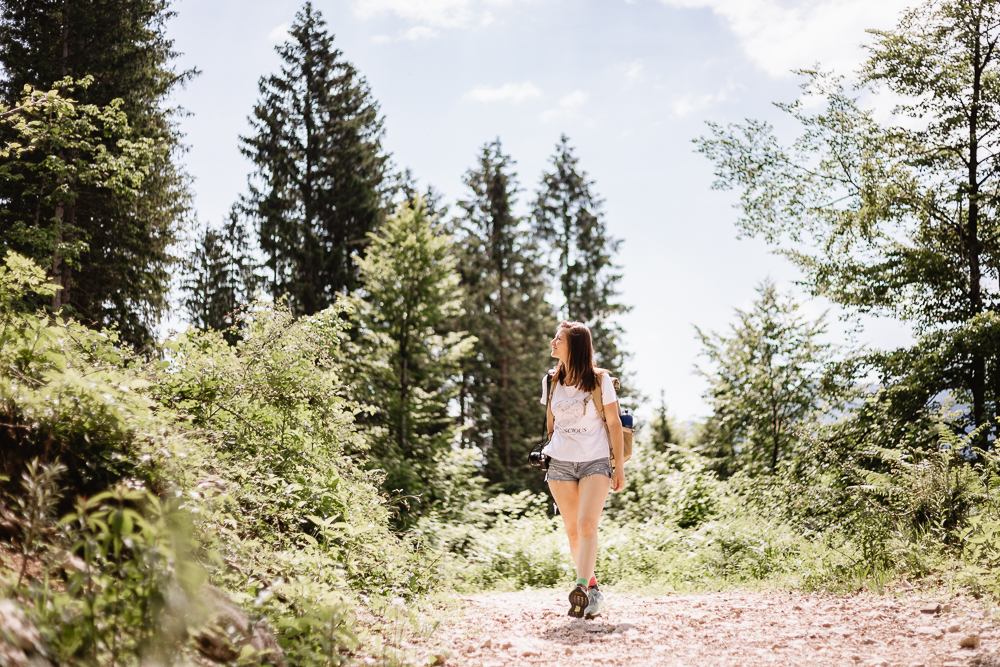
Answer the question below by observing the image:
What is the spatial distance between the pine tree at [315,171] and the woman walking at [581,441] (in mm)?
18915

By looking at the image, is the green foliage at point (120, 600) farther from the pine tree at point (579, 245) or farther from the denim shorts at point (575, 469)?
the pine tree at point (579, 245)

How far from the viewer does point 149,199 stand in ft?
55.8

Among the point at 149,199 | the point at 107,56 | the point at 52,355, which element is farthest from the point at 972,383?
the point at 107,56

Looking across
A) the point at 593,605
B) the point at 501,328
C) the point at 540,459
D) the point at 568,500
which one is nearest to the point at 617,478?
the point at 568,500

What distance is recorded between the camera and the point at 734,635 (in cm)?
411

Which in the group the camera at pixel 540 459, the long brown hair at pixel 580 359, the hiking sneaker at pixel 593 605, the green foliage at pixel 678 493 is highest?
the long brown hair at pixel 580 359

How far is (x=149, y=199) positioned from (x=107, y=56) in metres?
3.59

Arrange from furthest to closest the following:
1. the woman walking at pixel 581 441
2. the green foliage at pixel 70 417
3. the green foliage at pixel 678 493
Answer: the green foliage at pixel 678 493
the woman walking at pixel 581 441
the green foliage at pixel 70 417

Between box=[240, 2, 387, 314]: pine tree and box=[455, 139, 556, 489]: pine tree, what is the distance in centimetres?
514

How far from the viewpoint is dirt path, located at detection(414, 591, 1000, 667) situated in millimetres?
3453

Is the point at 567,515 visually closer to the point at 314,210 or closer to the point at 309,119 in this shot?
the point at 314,210

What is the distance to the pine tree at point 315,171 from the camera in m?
23.3

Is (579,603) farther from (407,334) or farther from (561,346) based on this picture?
(407,334)

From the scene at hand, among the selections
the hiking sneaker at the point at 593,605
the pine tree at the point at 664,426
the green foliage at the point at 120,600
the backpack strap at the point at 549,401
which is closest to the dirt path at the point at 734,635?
the hiking sneaker at the point at 593,605
